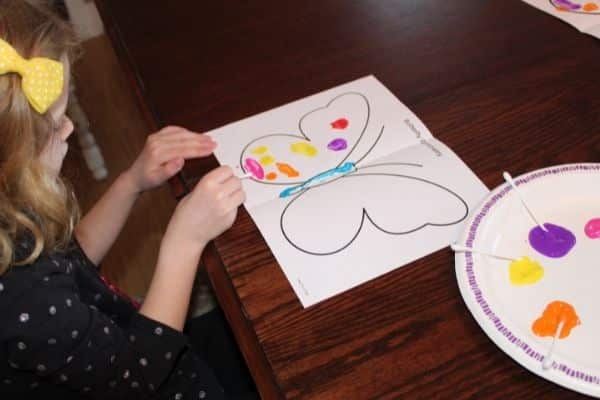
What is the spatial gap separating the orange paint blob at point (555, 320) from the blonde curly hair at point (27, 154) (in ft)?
1.66

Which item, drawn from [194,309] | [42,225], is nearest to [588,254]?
[42,225]

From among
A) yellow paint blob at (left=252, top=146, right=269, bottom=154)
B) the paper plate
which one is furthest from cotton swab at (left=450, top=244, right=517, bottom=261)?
yellow paint blob at (left=252, top=146, right=269, bottom=154)

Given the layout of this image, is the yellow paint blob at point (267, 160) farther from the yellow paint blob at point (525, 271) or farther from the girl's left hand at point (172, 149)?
the yellow paint blob at point (525, 271)

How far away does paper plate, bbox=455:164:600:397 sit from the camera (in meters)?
0.48

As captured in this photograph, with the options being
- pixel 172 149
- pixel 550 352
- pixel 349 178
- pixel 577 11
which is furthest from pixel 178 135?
pixel 577 11

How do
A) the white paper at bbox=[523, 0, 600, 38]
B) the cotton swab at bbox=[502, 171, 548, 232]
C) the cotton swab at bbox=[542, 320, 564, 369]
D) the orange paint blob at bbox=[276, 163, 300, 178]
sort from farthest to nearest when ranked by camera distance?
the white paper at bbox=[523, 0, 600, 38] → the orange paint blob at bbox=[276, 163, 300, 178] → the cotton swab at bbox=[502, 171, 548, 232] → the cotton swab at bbox=[542, 320, 564, 369]

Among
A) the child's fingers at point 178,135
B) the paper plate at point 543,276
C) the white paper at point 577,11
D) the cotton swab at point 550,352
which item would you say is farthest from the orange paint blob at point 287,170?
the white paper at point 577,11

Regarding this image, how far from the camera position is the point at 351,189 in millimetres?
668

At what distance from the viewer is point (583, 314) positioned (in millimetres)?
509

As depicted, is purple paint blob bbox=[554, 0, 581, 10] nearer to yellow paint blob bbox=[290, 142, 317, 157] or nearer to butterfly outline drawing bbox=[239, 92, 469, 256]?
butterfly outline drawing bbox=[239, 92, 469, 256]

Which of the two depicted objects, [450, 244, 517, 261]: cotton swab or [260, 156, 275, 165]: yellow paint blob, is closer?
Answer: [450, 244, 517, 261]: cotton swab

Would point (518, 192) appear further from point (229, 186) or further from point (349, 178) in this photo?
point (229, 186)

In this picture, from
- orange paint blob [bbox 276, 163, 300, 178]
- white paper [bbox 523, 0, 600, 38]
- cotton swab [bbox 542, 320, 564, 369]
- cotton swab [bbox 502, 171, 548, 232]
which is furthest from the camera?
white paper [bbox 523, 0, 600, 38]

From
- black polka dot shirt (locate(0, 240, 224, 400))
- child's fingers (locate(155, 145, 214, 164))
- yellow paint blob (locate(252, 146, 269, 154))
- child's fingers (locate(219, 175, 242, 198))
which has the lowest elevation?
black polka dot shirt (locate(0, 240, 224, 400))
